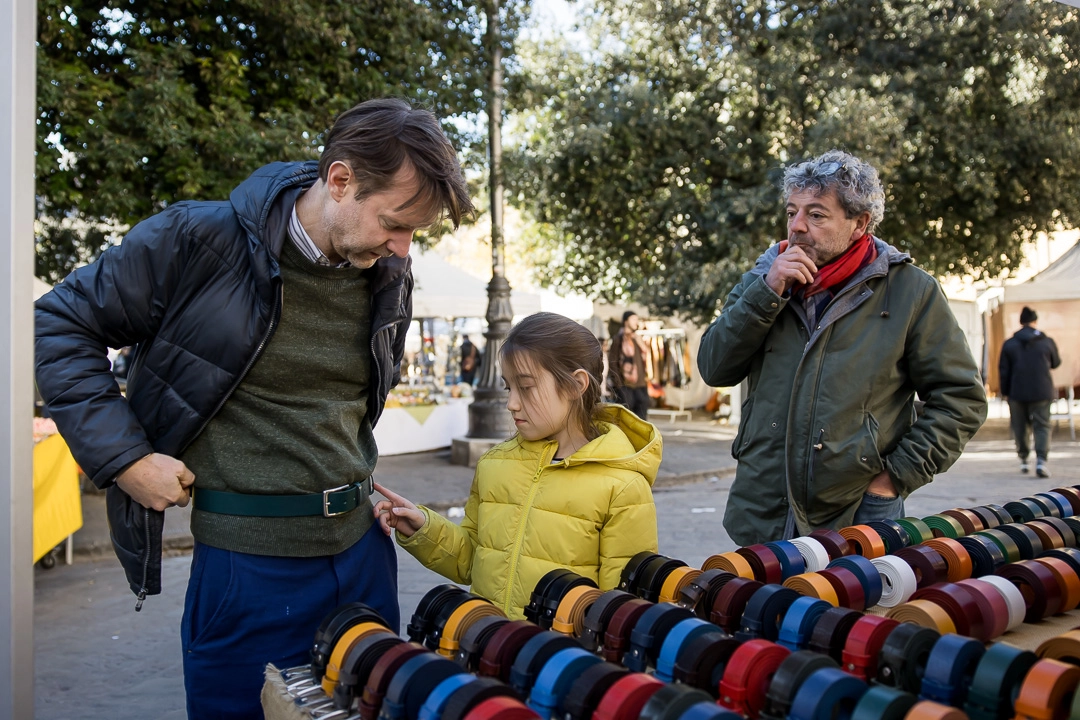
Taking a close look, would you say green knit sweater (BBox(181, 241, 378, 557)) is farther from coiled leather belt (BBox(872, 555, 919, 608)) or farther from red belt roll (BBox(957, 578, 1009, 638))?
red belt roll (BBox(957, 578, 1009, 638))

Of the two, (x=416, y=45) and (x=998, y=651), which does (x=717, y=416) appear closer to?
(x=416, y=45)

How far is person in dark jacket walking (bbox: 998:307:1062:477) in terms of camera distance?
33.4 feet

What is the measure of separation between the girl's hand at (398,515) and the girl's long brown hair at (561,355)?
42cm

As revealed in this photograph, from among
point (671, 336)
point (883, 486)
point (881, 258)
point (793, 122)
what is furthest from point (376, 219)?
point (671, 336)

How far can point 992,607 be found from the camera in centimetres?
151

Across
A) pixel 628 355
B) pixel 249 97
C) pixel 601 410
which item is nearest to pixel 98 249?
pixel 249 97

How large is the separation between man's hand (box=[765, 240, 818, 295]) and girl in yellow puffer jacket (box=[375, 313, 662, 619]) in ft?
1.79

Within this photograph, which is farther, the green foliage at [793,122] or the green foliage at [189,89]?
the green foliage at [793,122]

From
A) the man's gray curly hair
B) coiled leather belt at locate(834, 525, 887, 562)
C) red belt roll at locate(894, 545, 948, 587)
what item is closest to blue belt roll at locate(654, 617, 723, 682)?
red belt roll at locate(894, 545, 948, 587)

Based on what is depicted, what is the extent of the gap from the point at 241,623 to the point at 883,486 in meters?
1.79

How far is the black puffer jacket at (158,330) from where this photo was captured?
172 cm

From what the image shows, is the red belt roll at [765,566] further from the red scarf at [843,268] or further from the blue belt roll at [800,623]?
the red scarf at [843,268]

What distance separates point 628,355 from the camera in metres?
11.5

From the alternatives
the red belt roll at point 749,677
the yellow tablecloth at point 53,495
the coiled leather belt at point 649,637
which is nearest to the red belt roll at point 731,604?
the coiled leather belt at point 649,637
